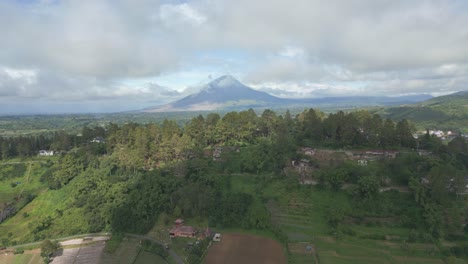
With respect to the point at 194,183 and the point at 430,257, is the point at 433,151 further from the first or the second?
the point at 194,183

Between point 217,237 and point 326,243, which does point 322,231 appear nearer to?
point 326,243

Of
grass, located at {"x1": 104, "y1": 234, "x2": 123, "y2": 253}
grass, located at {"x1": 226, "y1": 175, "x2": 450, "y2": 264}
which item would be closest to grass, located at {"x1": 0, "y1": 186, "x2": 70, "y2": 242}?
grass, located at {"x1": 104, "y1": 234, "x2": 123, "y2": 253}

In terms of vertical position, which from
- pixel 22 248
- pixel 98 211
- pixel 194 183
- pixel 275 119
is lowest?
pixel 22 248

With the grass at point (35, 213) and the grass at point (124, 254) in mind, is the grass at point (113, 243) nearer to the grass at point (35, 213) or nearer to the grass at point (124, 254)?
the grass at point (124, 254)

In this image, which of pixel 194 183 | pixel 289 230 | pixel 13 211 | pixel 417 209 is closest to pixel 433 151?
pixel 417 209

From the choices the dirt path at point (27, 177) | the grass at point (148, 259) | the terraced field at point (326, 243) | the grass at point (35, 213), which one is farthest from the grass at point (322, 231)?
the dirt path at point (27, 177)

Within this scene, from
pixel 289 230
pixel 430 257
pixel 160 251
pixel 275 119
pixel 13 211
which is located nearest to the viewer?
pixel 430 257
